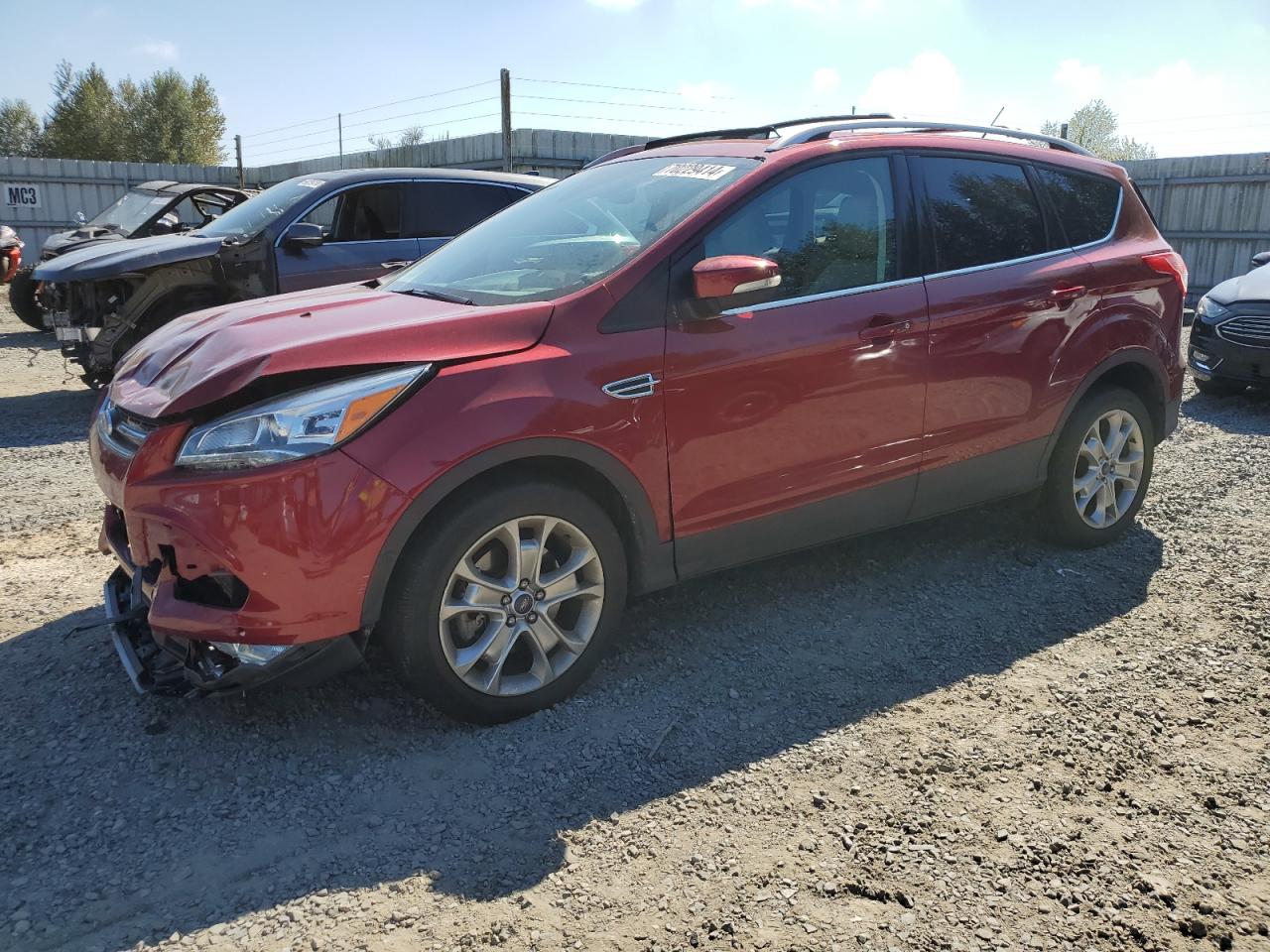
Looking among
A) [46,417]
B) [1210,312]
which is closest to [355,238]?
[46,417]

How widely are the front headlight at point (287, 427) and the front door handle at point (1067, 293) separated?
305cm

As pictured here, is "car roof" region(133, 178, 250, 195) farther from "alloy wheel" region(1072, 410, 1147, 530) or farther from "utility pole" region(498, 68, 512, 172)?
Answer: "alloy wheel" region(1072, 410, 1147, 530)

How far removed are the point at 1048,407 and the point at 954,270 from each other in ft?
2.80

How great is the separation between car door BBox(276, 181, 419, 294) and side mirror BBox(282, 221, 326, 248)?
0.14 feet

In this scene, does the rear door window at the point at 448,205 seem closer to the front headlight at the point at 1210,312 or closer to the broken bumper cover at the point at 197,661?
the broken bumper cover at the point at 197,661

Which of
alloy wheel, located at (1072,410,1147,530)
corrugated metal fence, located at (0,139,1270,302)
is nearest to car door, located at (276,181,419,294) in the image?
alloy wheel, located at (1072,410,1147,530)

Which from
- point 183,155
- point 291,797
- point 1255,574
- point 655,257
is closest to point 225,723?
point 291,797

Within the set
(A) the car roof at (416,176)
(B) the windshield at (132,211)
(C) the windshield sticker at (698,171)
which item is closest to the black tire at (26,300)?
(B) the windshield at (132,211)

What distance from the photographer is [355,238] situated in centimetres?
817

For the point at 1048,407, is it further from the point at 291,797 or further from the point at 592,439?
the point at 291,797

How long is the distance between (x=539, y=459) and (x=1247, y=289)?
A: 8032 millimetres

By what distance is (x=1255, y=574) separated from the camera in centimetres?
467

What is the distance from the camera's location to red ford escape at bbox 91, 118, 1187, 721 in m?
2.93

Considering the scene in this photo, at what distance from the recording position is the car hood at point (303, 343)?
2.98 metres
